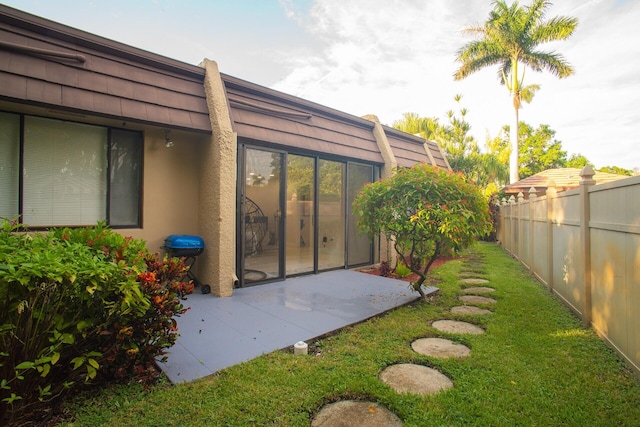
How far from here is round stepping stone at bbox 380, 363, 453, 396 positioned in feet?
8.21

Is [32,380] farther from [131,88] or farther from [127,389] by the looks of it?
[131,88]

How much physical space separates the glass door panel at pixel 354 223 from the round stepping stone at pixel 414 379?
4.70m

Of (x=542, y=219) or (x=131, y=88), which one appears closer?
(x=131, y=88)

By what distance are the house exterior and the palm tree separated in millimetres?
16160

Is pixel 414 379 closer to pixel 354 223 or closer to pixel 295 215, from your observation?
pixel 295 215

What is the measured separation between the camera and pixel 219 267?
499 cm

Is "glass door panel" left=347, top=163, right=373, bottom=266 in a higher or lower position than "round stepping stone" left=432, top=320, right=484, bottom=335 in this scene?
higher

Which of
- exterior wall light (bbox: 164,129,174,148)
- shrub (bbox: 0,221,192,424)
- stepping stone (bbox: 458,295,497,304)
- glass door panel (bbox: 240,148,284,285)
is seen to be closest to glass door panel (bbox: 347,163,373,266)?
glass door panel (bbox: 240,148,284,285)

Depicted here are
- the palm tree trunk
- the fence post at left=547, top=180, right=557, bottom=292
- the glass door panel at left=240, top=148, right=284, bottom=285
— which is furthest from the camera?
the palm tree trunk

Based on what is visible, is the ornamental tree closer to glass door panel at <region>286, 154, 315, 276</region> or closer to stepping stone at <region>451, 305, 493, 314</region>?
stepping stone at <region>451, 305, 493, 314</region>

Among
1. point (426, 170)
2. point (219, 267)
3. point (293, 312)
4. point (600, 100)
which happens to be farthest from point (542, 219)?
point (600, 100)

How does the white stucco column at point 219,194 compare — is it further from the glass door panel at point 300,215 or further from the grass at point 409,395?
the grass at point 409,395

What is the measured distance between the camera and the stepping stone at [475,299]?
5035 mm

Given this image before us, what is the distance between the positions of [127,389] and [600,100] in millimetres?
26360
